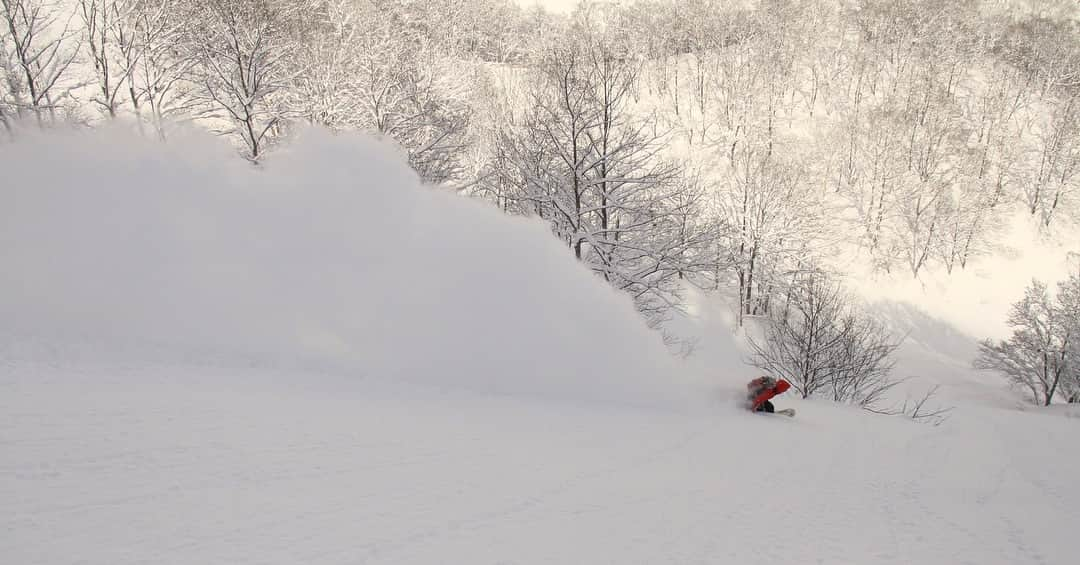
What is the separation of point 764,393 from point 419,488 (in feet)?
19.2

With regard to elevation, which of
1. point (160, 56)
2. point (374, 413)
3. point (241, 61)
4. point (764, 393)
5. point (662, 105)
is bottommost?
point (764, 393)

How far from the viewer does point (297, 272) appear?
5133 millimetres

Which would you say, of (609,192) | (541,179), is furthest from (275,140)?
(609,192)

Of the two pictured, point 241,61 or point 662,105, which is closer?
point 241,61

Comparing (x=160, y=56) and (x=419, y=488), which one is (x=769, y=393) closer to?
(x=419, y=488)

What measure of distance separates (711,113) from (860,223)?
15375 millimetres

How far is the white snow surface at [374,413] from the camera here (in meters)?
1.88

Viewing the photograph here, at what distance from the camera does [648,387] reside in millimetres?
6254

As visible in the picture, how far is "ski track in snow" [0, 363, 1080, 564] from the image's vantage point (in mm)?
1646

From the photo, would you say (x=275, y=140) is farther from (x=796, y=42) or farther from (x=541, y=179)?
(x=796, y=42)

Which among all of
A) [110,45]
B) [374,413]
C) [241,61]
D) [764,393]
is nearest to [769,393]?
[764,393]

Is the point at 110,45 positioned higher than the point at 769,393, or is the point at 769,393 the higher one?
the point at 110,45

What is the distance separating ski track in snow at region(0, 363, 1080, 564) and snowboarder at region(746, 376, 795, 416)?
6.61 feet

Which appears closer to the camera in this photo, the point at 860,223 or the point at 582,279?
the point at 582,279
